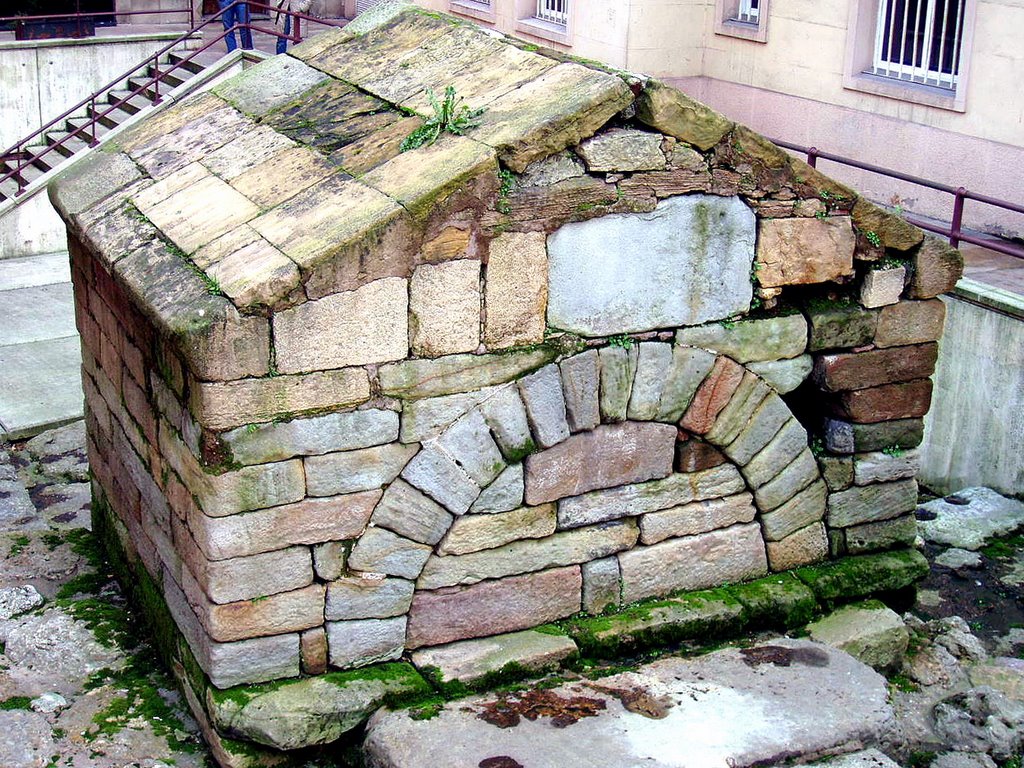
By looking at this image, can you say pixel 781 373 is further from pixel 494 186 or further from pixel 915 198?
pixel 915 198

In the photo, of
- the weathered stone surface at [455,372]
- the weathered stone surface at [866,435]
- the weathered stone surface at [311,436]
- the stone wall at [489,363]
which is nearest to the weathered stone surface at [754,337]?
the stone wall at [489,363]

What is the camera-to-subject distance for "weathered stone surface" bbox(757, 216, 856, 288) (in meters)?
5.82

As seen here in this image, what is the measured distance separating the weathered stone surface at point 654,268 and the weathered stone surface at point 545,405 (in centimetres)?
23

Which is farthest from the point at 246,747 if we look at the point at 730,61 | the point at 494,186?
the point at 730,61

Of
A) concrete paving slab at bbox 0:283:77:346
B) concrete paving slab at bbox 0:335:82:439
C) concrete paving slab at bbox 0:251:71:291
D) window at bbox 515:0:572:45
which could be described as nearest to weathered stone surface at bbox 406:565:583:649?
concrete paving slab at bbox 0:335:82:439

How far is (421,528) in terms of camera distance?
5.49m

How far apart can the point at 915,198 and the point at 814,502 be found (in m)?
5.72

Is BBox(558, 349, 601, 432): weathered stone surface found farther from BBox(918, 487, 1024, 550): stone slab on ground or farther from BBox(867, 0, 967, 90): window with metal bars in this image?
BBox(867, 0, 967, 90): window with metal bars

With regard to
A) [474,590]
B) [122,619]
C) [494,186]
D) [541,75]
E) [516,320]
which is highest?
[541,75]

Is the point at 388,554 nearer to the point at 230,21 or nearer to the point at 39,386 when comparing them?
the point at 39,386

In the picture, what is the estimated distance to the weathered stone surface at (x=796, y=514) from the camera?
6270 millimetres

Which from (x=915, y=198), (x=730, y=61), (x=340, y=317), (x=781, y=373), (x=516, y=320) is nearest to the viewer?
(x=340, y=317)

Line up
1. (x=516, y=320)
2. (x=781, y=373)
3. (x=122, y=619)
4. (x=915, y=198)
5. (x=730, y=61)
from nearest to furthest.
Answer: (x=516, y=320) → (x=781, y=373) → (x=122, y=619) → (x=915, y=198) → (x=730, y=61)

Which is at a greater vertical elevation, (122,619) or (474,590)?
(474,590)
